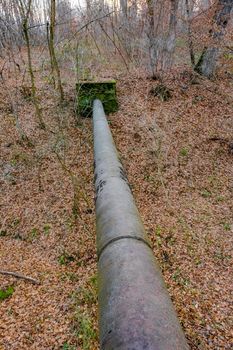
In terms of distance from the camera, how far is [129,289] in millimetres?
1669

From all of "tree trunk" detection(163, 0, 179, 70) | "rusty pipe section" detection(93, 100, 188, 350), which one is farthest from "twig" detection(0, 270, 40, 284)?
"tree trunk" detection(163, 0, 179, 70)

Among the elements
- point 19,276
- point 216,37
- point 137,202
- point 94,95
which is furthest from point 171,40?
point 19,276

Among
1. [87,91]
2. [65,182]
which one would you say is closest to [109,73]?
[87,91]

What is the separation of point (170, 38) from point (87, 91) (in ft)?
12.7

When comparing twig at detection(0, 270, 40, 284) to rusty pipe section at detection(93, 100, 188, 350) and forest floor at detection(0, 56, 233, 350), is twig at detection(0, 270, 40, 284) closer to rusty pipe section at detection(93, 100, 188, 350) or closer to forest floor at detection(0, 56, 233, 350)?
forest floor at detection(0, 56, 233, 350)

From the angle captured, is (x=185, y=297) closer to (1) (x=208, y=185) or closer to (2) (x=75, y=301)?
(2) (x=75, y=301)

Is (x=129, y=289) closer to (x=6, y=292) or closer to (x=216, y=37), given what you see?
(x=6, y=292)

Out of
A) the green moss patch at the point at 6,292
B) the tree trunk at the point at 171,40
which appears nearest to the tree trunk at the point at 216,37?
the tree trunk at the point at 171,40

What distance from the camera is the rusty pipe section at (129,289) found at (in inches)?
55.7

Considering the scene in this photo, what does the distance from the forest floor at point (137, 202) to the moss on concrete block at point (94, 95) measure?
0.26 metres

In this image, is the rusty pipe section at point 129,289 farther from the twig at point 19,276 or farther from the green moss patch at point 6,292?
the green moss patch at point 6,292

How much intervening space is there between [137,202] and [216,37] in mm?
5248

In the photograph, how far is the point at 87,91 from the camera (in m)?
7.72

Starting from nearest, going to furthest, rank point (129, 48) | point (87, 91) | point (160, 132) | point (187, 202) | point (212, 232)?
point (212, 232) → point (187, 202) → point (160, 132) → point (87, 91) → point (129, 48)
